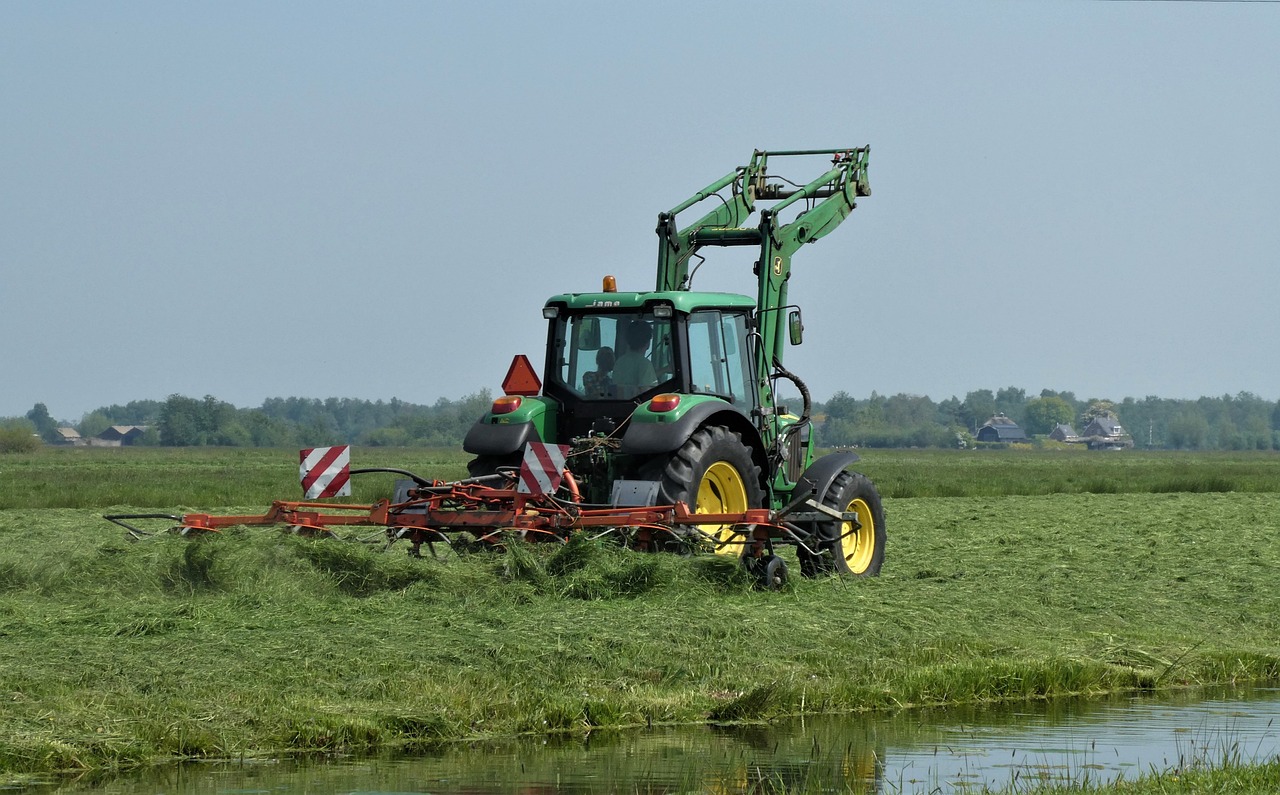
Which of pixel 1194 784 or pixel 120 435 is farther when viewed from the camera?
pixel 120 435

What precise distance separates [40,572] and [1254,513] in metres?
20.2

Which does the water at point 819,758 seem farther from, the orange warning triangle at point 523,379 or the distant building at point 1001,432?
the distant building at point 1001,432

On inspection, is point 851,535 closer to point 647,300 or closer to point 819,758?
point 647,300

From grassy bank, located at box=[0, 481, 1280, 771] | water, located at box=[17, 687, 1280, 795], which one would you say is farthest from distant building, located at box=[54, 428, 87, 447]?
water, located at box=[17, 687, 1280, 795]

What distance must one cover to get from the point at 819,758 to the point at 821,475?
281 inches

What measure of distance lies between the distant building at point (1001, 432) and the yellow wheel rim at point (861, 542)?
176277mm

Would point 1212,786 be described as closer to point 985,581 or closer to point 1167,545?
point 985,581

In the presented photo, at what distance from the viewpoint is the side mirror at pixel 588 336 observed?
14219 millimetres

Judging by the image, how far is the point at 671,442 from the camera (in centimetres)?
1270

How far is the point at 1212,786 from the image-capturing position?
22.1 ft

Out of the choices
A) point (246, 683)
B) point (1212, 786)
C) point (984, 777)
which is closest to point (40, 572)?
point (246, 683)

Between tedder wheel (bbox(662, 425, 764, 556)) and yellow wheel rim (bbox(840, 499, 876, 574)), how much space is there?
1328mm

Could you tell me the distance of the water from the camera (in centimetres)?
693

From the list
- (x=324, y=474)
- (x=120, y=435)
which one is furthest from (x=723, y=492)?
(x=120, y=435)
